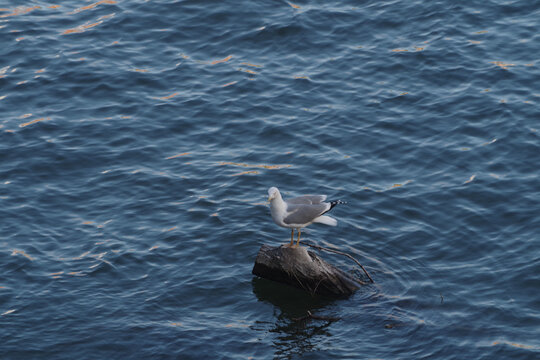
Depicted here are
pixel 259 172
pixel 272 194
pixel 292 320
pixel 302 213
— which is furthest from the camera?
pixel 259 172

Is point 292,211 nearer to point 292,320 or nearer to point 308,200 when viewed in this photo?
point 308,200

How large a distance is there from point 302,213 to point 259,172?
195 inches

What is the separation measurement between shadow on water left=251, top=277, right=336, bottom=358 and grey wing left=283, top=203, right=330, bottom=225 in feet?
5.56

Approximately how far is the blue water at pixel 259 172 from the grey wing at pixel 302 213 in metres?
1.79

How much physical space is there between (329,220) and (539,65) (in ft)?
37.9

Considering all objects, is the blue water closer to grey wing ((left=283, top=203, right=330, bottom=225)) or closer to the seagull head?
grey wing ((left=283, top=203, right=330, bottom=225))

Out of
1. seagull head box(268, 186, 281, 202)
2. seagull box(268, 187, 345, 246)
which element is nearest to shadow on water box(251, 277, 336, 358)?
seagull box(268, 187, 345, 246)

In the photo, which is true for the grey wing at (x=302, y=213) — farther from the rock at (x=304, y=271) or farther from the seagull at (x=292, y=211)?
the rock at (x=304, y=271)

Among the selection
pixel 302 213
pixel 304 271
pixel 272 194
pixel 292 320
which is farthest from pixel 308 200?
pixel 292 320

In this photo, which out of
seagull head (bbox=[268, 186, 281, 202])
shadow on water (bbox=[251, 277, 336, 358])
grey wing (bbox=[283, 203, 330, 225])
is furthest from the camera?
grey wing (bbox=[283, 203, 330, 225])

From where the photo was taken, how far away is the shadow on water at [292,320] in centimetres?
1547

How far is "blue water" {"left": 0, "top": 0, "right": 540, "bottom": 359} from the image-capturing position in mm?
15898

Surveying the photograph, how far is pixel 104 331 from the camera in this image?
15.8 metres

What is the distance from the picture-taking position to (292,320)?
16203 mm
